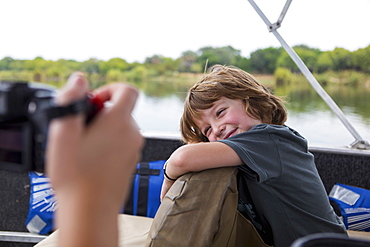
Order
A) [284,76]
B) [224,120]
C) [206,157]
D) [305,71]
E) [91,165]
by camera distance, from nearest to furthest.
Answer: [91,165]
[206,157]
[224,120]
[305,71]
[284,76]

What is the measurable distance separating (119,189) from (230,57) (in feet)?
7.79

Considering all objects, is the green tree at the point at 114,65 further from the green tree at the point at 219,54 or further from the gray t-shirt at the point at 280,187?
the gray t-shirt at the point at 280,187

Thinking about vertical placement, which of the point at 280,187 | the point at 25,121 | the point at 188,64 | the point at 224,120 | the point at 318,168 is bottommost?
the point at 318,168

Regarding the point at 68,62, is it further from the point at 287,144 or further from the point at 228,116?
the point at 287,144

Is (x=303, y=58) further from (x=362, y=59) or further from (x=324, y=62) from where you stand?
(x=362, y=59)

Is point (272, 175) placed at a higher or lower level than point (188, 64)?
lower

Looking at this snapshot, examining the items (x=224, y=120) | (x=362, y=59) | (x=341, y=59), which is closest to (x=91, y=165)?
(x=224, y=120)

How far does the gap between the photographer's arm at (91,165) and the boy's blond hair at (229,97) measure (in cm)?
112

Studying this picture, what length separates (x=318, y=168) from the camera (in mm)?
2098

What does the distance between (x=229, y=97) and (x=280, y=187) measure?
0.49 meters

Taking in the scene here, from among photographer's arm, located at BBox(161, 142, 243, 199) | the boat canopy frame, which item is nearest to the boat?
the boat canopy frame

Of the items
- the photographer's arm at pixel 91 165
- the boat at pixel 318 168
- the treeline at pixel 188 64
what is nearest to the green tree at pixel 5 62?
the treeline at pixel 188 64

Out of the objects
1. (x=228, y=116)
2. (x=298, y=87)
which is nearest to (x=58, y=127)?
(x=228, y=116)

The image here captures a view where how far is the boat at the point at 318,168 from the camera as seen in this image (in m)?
2.04
